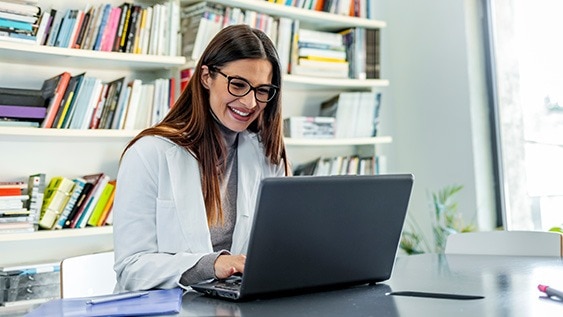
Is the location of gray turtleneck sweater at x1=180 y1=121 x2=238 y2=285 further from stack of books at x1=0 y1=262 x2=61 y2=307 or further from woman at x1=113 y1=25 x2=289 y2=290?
stack of books at x1=0 y1=262 x2=61 y2=307

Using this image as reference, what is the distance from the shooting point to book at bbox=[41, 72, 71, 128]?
279 centimetres

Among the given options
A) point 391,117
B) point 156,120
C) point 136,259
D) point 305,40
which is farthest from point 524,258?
point 391,117

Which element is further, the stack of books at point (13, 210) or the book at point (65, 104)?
the book at point (65, 104)

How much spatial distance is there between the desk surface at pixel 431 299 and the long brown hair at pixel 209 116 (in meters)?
0.45

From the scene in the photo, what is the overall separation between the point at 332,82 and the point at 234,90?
1855mm

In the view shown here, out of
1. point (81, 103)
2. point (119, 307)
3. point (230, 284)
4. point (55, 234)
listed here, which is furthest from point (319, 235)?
point (81, 103)

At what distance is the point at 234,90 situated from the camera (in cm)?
190

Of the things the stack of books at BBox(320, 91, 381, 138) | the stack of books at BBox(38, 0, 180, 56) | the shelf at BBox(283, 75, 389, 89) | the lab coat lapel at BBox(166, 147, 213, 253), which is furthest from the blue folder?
the stack of books at BBox(320, 91, 381, 138)

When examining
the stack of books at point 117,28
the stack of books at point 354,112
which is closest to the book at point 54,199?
the stack of books at point 117,28

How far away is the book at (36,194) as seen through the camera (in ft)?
8.98

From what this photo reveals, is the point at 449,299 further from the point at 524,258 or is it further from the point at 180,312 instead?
the point at 524,258

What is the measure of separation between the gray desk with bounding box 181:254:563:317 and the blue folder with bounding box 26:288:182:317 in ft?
0.10

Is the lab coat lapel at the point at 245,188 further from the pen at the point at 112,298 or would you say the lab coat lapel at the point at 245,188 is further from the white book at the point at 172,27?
the white book at the point at 172,27

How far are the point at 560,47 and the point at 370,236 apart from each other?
2501mm
